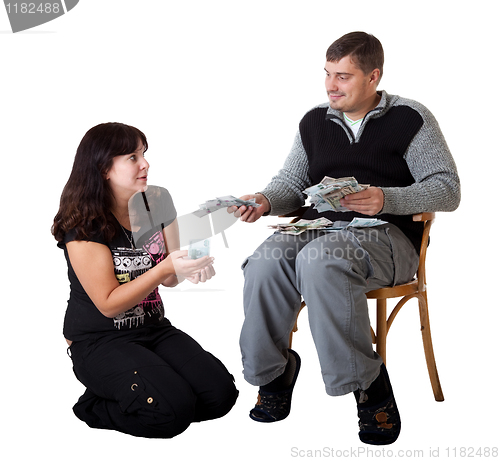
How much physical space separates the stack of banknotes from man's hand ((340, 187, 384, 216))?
0.09 metres

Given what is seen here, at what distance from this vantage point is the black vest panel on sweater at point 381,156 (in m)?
2.88

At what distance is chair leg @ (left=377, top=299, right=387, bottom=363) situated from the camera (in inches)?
113

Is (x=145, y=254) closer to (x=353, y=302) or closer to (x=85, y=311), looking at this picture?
(x=85, y=311)

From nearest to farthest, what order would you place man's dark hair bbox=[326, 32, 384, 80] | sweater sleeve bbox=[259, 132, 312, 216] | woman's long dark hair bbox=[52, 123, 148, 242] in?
1. woman's long dark hair bbox=[52, 123, 148, 242]
2. man's dark hair bbox=[326, 32, 384, 80]
3. sweater sleeve bbox=[259, 132, 312, 216]

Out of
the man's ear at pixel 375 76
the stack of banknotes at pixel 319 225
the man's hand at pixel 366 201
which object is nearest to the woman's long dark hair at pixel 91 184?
the stack of banknotes at pixel 319 225

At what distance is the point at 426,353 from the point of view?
9.88 ft

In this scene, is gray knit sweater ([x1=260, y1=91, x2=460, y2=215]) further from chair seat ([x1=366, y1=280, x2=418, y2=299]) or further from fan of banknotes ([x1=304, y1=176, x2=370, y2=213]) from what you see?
chair seat ([x1=366, y1=280, x2=418, y2=299])

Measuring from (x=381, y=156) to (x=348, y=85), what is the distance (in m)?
0.35

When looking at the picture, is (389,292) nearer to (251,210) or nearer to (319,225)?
(319,225)

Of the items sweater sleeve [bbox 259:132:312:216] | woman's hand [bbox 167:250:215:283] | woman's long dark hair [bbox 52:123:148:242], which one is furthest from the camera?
sweater sleeve [bbox 259:132:312:216]

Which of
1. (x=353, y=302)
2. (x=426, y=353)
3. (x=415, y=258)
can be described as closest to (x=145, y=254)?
(x=353, y=302)

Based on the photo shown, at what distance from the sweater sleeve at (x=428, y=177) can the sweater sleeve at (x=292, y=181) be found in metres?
0.55

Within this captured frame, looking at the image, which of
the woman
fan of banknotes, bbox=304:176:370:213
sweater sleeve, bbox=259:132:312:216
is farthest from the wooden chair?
the woman

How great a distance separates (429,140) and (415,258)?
520 mm
